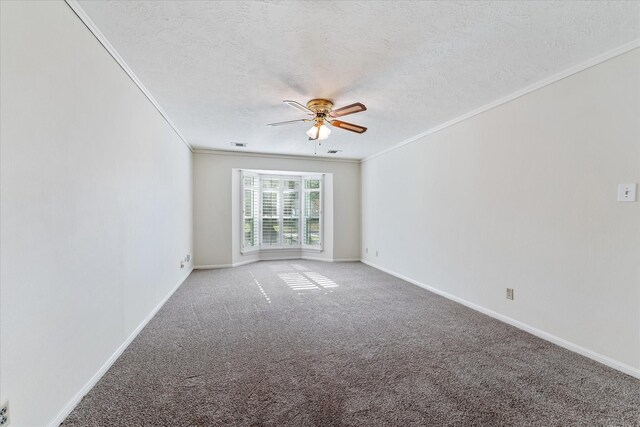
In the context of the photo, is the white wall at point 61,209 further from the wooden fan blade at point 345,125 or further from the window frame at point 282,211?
the window frame at point 282,211

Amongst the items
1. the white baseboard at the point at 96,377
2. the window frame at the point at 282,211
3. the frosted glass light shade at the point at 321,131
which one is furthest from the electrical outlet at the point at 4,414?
the window frame at the point at 282,211

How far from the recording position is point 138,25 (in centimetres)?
193

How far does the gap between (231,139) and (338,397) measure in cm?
422

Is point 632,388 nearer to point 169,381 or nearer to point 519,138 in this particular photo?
point 519,138

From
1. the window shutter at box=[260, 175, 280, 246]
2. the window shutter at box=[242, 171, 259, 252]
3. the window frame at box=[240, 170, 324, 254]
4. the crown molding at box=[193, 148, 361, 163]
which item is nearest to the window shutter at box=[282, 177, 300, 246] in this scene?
the window frame at box=[240, 170, 324, 254]

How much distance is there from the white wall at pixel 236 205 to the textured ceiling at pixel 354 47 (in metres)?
2.40

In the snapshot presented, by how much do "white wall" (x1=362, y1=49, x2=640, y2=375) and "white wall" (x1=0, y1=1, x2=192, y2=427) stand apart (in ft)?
12.1

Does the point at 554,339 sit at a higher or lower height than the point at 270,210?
lower

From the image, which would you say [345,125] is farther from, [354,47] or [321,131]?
[354,47]

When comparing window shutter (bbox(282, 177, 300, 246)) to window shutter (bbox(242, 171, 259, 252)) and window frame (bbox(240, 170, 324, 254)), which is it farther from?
window shutter (bbox(242, 171, 259, 252))

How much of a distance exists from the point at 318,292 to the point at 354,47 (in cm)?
313

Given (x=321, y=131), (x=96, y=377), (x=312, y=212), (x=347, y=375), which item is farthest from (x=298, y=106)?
(x=312, y=212)

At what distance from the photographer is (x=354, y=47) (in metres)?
2.18

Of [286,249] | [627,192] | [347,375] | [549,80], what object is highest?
[549,80]
